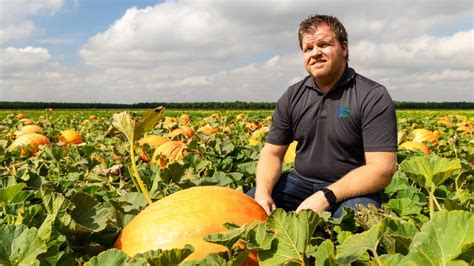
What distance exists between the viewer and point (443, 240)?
1173mm

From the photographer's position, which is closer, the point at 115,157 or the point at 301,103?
the point at 301,103

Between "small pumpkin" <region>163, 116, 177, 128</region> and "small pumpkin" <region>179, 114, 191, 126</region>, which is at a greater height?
"small pumpkin" <region>163, 116, 177, 128</region>

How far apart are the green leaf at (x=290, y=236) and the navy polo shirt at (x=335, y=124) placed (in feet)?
6.46

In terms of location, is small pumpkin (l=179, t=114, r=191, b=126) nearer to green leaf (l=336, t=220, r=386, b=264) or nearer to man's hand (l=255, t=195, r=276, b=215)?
man's hand (l=255, t=195, r=276, b=215)

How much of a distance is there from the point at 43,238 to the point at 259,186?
2.08 metres

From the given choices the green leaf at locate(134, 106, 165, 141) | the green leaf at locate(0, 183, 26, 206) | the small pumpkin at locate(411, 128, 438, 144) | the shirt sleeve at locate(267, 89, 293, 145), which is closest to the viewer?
the green leaf at locate(0, 183, 26, 206)

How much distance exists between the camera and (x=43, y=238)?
61.6 inches

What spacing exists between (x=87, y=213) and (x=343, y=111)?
217 cm

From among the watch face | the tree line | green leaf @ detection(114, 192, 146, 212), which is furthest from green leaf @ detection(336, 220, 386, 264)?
the tree line

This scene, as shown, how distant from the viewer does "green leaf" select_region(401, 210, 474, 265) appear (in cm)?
114

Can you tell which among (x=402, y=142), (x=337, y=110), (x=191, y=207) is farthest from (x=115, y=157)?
(x=402, y=142)

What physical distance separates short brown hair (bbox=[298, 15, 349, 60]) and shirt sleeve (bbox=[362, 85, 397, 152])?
0.47 meters

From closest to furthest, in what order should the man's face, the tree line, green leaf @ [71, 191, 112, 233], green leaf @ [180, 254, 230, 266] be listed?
green leaf @ [180, 254, 230, 266]
green leaf @ [71, 191, 112, 233]
the man's face
the tree line

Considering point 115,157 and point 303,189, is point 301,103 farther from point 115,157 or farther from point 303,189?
point 115,157
